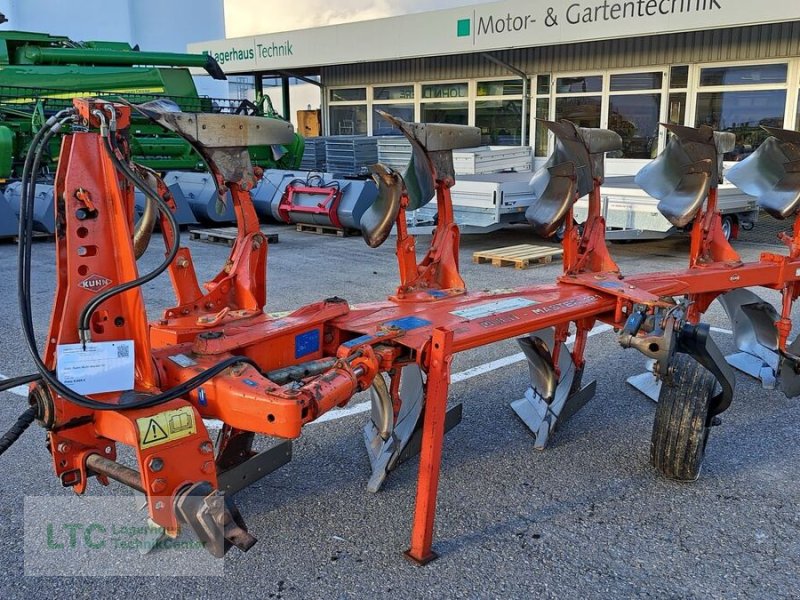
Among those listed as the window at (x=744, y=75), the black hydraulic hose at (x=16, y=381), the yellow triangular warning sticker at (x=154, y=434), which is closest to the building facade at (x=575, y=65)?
the window at (x=744, y=75)

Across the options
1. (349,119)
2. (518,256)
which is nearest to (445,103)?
(349,119)

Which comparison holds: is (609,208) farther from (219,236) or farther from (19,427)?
(19,427)

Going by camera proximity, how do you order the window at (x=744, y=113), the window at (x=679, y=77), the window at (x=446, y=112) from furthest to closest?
the window at (x=446, y=112) < the window at (x=679, y=77) < the window at (x=744, y=113)

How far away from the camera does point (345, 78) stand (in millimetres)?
18406

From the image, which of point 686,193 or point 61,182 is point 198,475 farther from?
point 686,193

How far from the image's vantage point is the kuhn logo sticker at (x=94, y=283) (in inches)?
95.5

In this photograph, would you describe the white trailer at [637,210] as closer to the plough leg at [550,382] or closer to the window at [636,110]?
the window at [636,110]

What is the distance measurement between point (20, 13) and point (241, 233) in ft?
87.4

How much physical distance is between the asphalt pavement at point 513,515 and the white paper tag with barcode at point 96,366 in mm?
851

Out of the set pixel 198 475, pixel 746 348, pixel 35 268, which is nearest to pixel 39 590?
pixel 198 475

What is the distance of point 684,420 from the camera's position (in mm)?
3459

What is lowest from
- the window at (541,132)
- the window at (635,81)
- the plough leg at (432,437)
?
the plough leg at (432,437)

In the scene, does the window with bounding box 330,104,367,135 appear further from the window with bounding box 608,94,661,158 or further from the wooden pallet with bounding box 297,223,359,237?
the wooden pallet with bounding box 297,223,359,237

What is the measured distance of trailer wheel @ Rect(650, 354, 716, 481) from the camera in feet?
11.3
